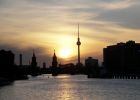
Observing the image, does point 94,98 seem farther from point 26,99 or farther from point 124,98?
point 26,99

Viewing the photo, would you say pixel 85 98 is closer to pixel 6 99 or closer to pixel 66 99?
pixel 66 99

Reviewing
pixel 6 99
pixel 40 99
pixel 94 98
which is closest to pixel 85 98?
pixel 94 98

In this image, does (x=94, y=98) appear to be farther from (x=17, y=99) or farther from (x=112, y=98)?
(x=17, y=99)

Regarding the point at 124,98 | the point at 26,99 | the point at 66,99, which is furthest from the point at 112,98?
the point at 26,99

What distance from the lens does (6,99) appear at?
12312 centimetres

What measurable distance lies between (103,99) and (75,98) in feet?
28.0

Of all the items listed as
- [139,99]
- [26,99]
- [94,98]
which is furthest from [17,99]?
[139,99]

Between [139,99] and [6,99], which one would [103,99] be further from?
[6,99]

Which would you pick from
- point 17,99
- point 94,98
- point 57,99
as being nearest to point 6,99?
point 17,99

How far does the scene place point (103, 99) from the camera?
120 m

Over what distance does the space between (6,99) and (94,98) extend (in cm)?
2181

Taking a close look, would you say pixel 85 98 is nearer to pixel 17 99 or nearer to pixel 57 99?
pixel 57 99

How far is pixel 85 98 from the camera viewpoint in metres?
124

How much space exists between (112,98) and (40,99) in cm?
1779
